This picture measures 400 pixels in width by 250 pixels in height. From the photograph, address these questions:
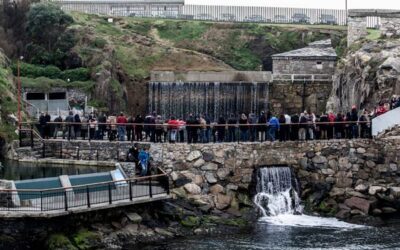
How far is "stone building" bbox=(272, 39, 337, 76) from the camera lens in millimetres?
61562

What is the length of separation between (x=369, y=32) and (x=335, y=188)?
2204 cm

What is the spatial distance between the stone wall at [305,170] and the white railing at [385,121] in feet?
2.36

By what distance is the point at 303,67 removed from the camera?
61719 millimetres

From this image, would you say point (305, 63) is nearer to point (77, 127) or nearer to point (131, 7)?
point (131, 7)

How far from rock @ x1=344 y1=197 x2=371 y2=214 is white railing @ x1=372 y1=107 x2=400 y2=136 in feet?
11.6

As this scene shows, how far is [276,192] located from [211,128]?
3845 millimetres

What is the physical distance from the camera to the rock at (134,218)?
3394 centimetres

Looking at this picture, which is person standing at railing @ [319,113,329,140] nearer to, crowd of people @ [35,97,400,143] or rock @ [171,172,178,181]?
crowd of people @ [35,97,400,143]

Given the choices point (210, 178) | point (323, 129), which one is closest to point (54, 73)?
point (210, 178)

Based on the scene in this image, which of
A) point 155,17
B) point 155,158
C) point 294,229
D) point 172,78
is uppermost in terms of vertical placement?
point 155,17

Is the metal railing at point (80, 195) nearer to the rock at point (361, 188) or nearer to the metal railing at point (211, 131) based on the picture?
the metal railing at point (211, 131)

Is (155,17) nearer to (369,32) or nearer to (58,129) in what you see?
(369,32)

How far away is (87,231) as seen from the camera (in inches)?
1286

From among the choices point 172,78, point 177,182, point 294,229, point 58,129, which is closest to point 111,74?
point 172,78
